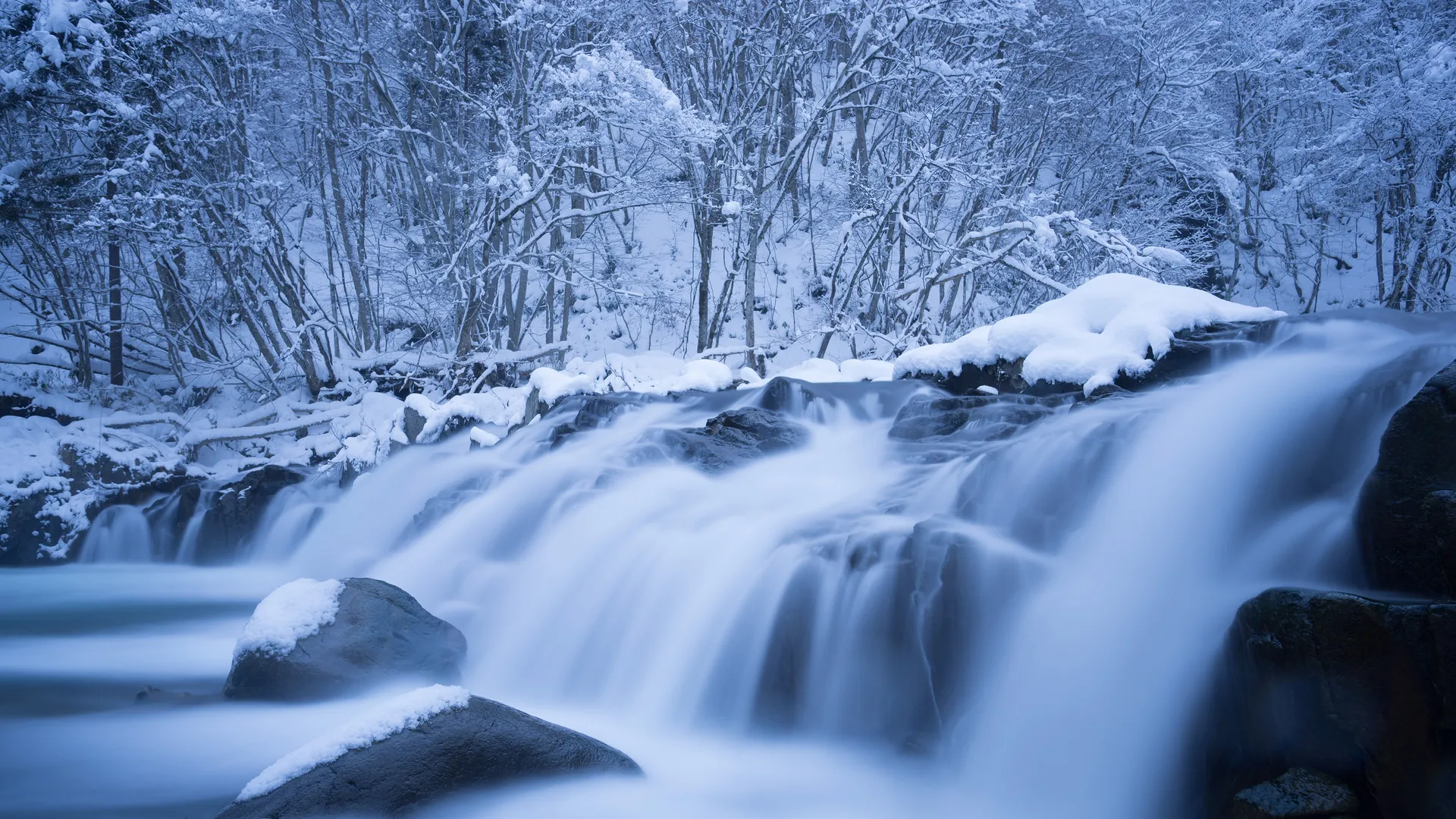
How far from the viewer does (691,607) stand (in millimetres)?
4691

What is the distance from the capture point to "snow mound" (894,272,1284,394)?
5.92 m

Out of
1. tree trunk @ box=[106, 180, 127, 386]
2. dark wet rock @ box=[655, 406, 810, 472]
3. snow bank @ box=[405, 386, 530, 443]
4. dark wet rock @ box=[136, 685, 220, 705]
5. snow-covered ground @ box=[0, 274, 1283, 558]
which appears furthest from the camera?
tree trunk @ box=[106, 180, 127, 386]

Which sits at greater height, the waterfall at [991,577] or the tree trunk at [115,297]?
the tree trunk at [115,297]

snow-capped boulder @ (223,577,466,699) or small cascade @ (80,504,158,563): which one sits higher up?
snow-capped boulder @ (223,577,466,699)

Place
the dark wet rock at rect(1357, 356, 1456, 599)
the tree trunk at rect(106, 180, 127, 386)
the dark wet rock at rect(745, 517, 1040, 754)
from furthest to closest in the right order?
1. the tree trunk at rect(106, 180, 127, 386)
2. the dark wet rock at rect(745, 517, 1040, 754)
3. the dark wet rock at rect(1357, 356, 1456, 599)

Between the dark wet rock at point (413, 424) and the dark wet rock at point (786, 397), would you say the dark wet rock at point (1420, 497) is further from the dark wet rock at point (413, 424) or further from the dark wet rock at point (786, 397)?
the dark wet rock at point (413, 424)

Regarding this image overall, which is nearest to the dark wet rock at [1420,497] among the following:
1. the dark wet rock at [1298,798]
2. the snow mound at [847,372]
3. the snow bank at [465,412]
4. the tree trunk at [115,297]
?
the dark wet rock at [1298,798]

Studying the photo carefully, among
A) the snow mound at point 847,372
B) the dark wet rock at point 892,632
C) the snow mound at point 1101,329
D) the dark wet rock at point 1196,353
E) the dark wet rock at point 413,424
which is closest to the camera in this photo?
the dark wet rock at point 892,632

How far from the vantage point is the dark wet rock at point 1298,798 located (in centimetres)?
251

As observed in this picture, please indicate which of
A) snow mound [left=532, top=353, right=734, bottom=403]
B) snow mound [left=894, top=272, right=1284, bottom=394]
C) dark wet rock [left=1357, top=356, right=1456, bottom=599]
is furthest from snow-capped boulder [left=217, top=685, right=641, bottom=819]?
snow mound [left=532, top=353, right=734, bottom=403]

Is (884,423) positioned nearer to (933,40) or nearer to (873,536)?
(873,536)

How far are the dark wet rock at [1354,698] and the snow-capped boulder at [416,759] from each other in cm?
221

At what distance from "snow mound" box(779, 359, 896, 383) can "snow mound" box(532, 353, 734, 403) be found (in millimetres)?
895

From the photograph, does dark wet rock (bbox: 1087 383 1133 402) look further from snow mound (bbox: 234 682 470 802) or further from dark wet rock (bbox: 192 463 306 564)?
dark wet rock (bbox: 192 463 306 564)
